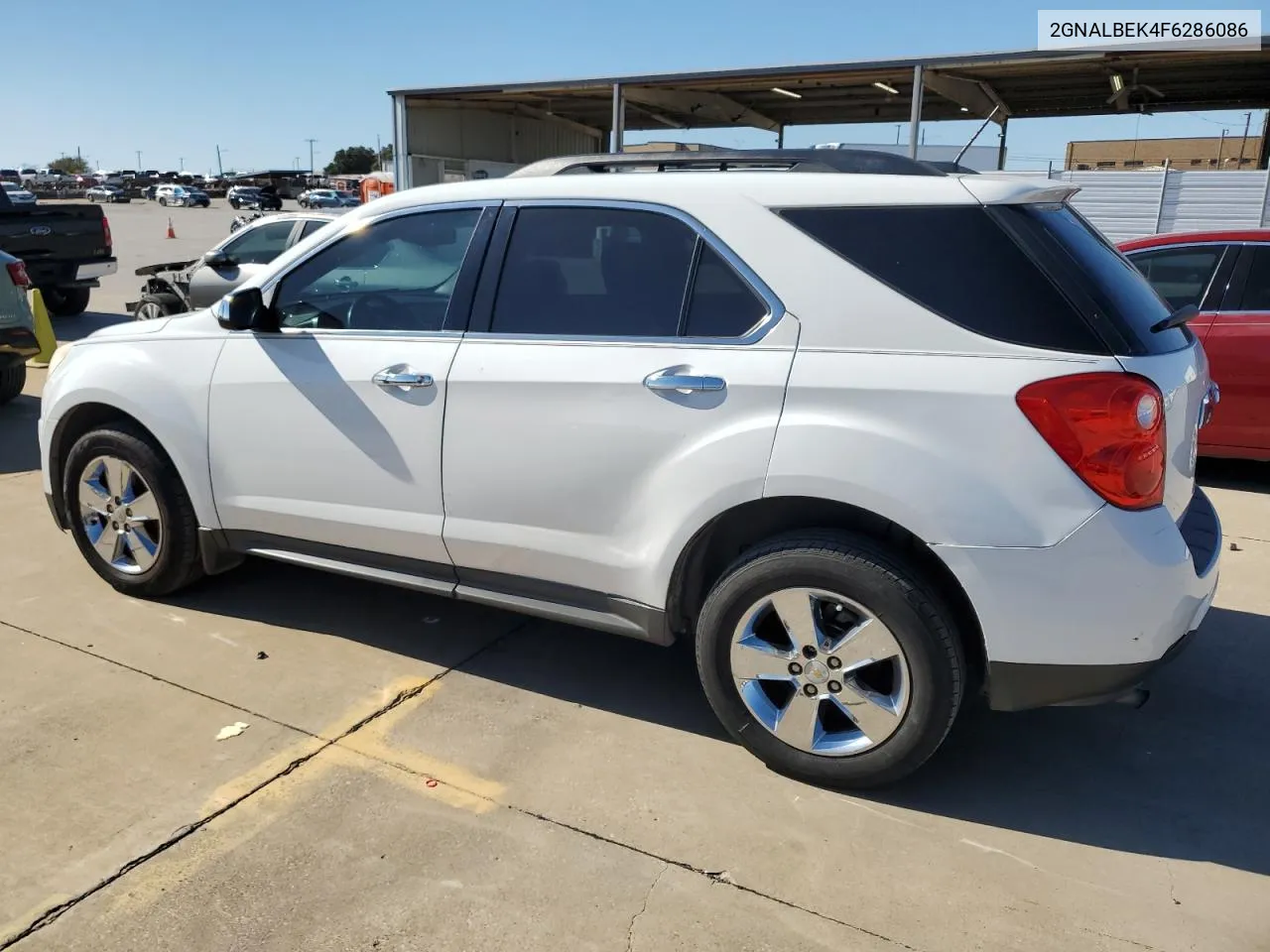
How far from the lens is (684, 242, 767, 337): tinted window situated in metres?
3.00

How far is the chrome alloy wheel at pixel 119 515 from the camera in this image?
4.17 metres

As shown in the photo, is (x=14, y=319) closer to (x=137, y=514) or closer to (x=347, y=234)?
(x=137, y=514)

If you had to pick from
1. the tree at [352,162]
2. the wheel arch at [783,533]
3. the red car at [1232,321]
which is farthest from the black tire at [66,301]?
the tree at [352,162]

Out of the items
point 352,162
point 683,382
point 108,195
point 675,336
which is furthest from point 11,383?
point 352,162

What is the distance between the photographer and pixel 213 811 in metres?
2.92

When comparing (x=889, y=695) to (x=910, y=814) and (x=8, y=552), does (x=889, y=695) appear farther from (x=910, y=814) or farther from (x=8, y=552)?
(x=8, y=552)

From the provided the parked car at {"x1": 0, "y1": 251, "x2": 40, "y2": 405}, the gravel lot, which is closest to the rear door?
the gravel lot

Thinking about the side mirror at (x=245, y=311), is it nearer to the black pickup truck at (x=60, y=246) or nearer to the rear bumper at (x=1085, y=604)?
the rear bumper at (x=1085, y=604)

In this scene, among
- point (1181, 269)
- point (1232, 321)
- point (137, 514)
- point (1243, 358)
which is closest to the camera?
point (137, 514)

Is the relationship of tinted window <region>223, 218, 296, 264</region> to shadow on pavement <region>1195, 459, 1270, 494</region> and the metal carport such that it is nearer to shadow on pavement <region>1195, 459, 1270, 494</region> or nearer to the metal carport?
the metal carport

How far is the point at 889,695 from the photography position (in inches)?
115

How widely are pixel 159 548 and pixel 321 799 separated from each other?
1.73m

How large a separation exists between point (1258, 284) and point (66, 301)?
1382 cm

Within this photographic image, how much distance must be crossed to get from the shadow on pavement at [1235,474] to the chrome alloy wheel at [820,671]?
4.49 m
